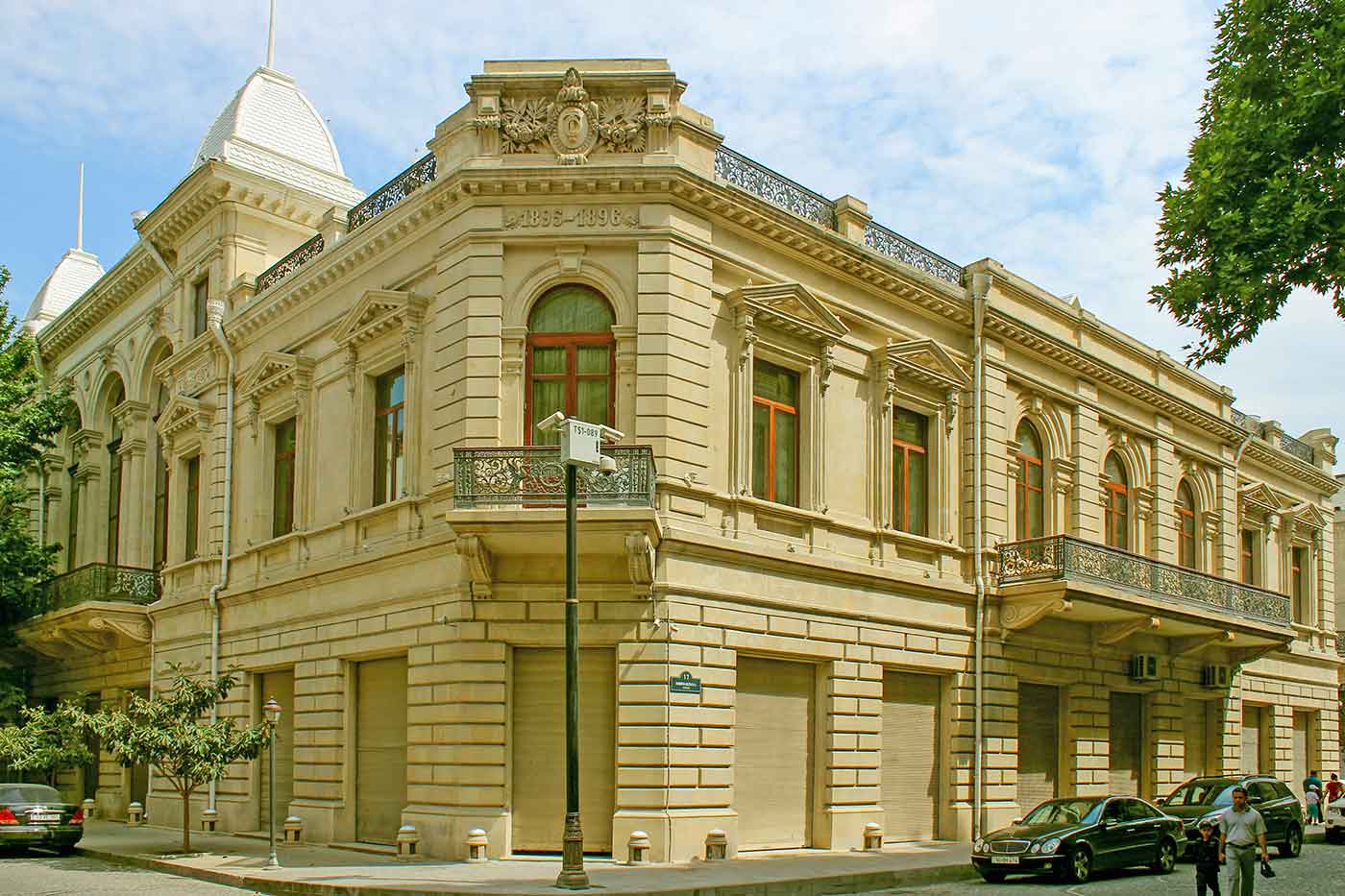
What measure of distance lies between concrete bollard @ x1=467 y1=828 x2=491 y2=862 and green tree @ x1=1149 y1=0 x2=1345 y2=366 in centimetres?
1207

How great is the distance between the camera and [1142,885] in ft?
66.5

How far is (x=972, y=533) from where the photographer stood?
2730cm

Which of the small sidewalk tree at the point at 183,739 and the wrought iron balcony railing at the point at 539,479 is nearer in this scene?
the wrought iron balcony railing at the point at 539,479

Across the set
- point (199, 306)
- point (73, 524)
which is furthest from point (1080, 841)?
point (73, 524)

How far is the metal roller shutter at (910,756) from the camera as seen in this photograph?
25016 mm

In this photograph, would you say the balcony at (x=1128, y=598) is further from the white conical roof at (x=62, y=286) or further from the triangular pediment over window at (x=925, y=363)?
the white conical roof at (x=62, y=286)

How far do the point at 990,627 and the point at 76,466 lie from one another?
25.9 metres

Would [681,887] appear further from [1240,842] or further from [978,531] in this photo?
[978,531]

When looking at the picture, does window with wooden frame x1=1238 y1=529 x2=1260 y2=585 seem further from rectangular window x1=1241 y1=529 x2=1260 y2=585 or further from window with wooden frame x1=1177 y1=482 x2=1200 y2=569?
window with wooden frame x1=1177 y1=482 x2=1200 y2=569

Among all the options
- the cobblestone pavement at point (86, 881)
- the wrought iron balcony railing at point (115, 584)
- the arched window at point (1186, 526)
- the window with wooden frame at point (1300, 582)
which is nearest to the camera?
the cobblestone pavement at point (86, 881)

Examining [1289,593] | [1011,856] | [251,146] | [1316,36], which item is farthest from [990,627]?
[251,146]

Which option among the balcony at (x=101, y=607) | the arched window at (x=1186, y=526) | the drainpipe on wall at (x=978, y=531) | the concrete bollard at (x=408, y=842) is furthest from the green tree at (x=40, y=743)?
the arched window at (x=1186, y=526)

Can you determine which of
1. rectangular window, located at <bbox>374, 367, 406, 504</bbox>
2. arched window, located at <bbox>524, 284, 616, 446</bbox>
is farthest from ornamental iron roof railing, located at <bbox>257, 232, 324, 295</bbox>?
arched window, located at <bbox>524, 284, 616, 446</bbox>

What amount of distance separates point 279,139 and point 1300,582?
31747 millimetres
